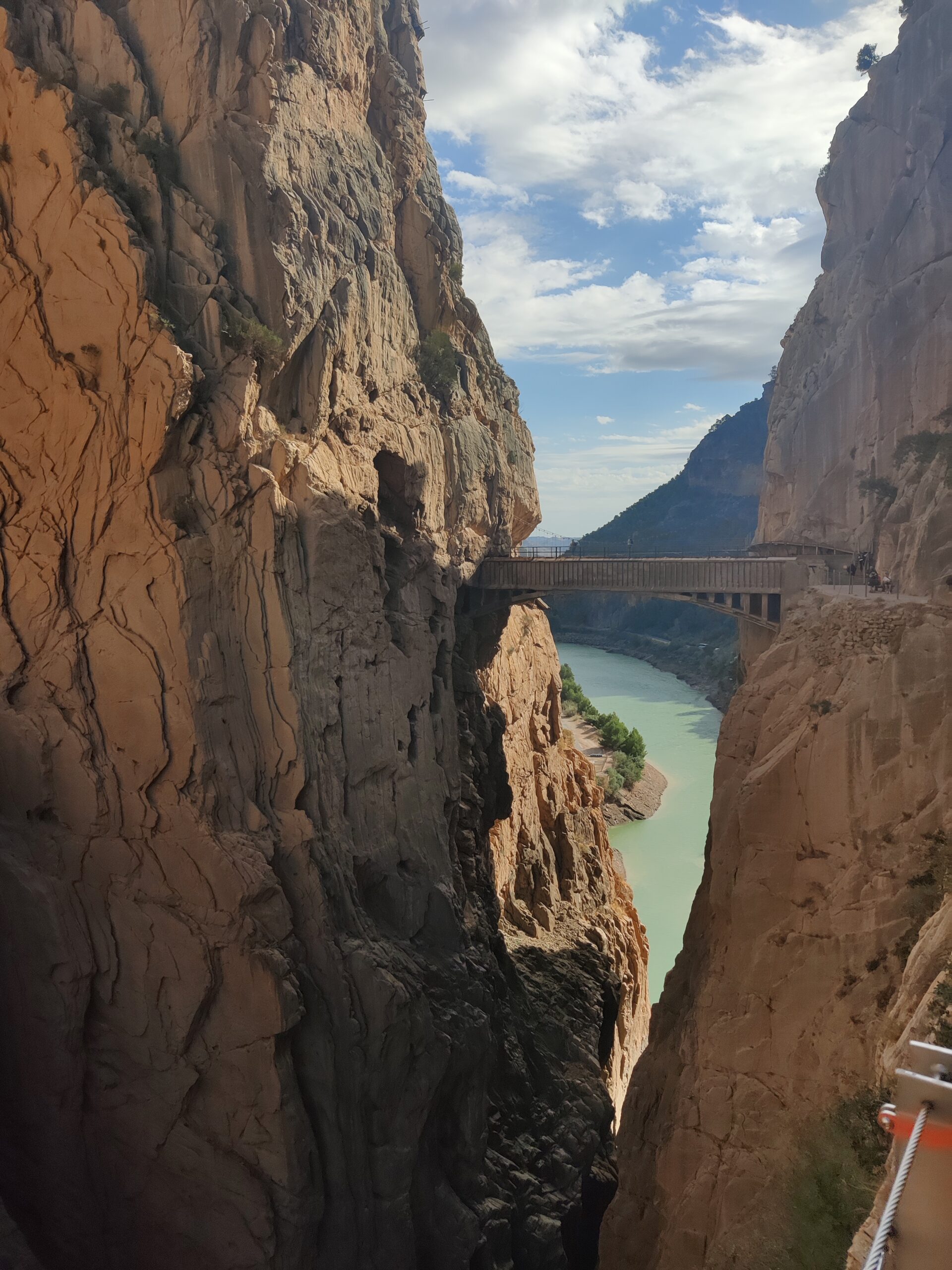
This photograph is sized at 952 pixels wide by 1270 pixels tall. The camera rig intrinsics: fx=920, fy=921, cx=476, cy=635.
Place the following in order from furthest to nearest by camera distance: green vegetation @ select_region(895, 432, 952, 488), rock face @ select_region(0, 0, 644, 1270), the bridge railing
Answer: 1. the bridge railing
2. green vegetation @ select_region(895, 432, 952, 488)
3. rock face @ select_region(0, 0, 644, 1270)

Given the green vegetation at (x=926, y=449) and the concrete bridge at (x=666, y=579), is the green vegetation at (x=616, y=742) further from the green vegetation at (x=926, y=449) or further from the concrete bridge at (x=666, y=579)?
the concrete bridge at (x=666, y=579)

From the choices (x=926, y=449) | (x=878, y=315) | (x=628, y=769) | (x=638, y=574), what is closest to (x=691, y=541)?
(x=628, y=769)

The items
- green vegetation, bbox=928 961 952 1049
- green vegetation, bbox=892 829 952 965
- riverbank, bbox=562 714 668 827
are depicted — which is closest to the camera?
green vegetation, bbox=928 961 952 1049

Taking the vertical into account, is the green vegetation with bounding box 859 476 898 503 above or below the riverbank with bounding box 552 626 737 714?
above

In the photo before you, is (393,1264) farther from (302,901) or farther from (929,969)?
(929,969)

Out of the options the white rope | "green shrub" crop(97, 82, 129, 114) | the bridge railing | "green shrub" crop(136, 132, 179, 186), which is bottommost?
the white rope

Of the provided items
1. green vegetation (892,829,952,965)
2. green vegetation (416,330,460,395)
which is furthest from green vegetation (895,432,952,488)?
green vegetation (416,330,460,395)

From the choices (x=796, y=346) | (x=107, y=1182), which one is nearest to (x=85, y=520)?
(x=107, y=1182)

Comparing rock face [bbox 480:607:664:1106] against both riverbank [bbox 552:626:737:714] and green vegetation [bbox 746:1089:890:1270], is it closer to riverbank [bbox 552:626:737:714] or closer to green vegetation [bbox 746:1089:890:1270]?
green vegetation [bbox 746:1089:890:1270]
